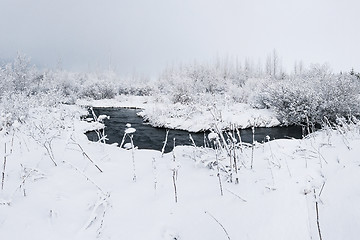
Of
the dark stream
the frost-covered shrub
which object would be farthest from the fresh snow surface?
the frost-covered shrub

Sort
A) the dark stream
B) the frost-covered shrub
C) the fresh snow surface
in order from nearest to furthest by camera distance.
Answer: the fresh snow surface → the dark stream → the frost-covered shrub

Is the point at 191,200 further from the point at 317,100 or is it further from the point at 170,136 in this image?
the point at 317,100

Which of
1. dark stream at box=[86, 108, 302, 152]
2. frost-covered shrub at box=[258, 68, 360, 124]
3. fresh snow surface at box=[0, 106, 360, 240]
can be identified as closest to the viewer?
fresh snow surface at box=[0, 106, 360, 240]

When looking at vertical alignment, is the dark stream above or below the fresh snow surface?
below

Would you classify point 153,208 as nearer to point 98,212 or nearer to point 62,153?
point 98,212

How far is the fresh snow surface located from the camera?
2363mm

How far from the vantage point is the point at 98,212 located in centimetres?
284

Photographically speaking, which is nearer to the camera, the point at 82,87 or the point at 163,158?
the point at 163,158

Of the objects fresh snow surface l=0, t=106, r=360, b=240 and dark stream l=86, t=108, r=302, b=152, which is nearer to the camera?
fresh snow surface l=0, t=106, r=360, b=240

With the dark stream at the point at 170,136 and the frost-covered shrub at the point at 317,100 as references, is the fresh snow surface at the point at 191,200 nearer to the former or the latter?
the dark stream at the point at 170,136

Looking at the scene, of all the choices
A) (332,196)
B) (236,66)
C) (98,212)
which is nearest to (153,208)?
(98,212)

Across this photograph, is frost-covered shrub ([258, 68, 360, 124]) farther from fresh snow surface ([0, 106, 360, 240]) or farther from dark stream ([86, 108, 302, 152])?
fresh snow surface ([0, 106, 360, 240])

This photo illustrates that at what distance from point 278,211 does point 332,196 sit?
66 centimetres

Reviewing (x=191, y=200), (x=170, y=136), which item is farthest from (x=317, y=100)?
(x=191, y=200)
